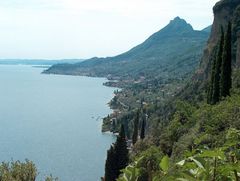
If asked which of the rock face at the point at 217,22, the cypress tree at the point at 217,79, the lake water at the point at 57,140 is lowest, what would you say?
the lake water at the point at 57,140

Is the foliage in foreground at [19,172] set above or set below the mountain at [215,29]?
below

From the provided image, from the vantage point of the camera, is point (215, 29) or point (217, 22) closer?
point (217, 22)

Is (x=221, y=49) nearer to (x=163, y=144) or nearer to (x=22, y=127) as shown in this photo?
(x=163, y=144)

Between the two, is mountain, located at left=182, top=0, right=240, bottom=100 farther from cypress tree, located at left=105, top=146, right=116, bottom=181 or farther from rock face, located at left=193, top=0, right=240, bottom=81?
cypress tree, located at left=105, top=146, right=116, bottom=181

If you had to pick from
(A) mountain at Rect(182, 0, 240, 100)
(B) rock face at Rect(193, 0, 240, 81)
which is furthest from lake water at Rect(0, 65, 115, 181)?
(B) rock face at Rect(193, 0, 240, 81)

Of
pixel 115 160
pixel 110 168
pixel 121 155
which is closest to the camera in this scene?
pixel 110 168

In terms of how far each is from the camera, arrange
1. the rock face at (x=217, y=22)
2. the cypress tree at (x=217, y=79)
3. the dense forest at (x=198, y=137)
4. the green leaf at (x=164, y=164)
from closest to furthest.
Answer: the green leaf at (x=164, y=164)
the dense forest at (x=198, y=137)
the cypress tree at (x=217, y=79)
the rock face at (x=217, y=22)

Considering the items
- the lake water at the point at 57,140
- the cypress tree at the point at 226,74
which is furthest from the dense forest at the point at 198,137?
the lake water at the point at 57,140

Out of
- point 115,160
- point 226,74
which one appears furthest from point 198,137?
point 115,160

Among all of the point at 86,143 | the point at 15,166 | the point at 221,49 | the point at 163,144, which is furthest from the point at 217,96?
the point at 86,143

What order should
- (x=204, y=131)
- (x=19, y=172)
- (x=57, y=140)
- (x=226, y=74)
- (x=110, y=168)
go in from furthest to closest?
(x=57, y=140)
(x=110, y=168)
(x=226, y=74)
(x=204, y=131)
(x=19, y=172)

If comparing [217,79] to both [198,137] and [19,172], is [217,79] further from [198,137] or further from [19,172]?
[198,137]

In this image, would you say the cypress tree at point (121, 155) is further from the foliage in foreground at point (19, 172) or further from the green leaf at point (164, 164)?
the green leaf at point (164, 164)

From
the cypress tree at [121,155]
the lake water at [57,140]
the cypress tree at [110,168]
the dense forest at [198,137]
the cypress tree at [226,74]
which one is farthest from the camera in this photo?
the lake water at [57,140]
